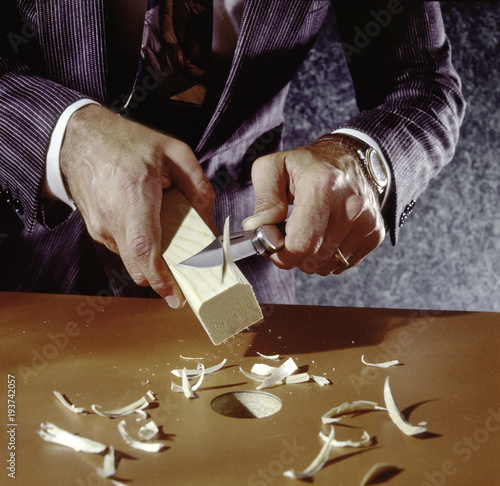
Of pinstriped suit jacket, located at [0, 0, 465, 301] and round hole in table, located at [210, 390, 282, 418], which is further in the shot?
pinstriped suit jacket, located at [0, 0, 465, 301]

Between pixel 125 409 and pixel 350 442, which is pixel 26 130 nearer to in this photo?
pixel 125 409

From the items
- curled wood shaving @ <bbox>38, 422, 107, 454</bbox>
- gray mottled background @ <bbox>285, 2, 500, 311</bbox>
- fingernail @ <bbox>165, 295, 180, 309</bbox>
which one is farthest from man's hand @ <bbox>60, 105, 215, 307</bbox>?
gray mottled background @ <bbox>285, 2, 500, 311</bbox>

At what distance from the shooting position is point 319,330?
2.12 feet

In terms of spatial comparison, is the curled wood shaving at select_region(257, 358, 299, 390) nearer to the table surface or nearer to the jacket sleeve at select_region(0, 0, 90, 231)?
the table surface

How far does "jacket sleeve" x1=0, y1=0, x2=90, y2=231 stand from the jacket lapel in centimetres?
28

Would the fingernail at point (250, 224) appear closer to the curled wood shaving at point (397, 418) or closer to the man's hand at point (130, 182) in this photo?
the man's hand at point (130, 182)

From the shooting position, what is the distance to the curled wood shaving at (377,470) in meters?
0.35

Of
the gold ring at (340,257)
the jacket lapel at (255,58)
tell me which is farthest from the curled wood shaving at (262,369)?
the jacket lapel at (255,58)

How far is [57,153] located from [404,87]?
0.69m

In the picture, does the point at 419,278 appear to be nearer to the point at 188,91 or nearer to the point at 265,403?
the point at 188,91

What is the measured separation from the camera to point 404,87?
3.39ft

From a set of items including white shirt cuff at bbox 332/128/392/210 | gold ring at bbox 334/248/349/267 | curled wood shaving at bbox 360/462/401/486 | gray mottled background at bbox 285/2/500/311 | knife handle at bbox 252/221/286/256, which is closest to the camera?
curled wood shaving at bbox 360/462/401/486

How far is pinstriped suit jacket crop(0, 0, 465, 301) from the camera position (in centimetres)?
75

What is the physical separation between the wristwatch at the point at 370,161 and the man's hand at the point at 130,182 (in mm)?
284
